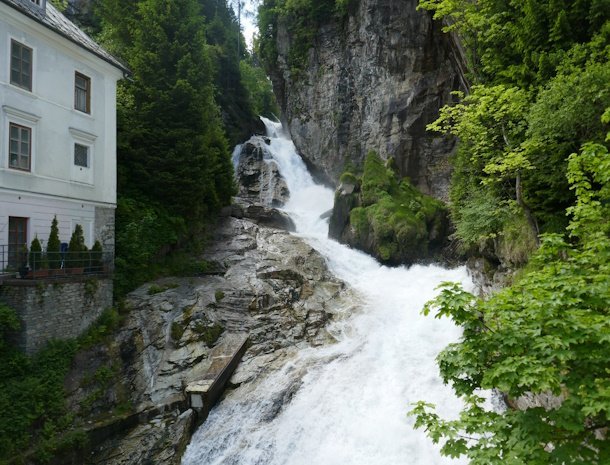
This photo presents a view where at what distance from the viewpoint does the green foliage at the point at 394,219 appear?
21.4 meters

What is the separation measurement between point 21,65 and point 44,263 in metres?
6.78

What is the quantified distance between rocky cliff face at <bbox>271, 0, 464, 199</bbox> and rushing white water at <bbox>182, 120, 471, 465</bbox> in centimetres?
1433

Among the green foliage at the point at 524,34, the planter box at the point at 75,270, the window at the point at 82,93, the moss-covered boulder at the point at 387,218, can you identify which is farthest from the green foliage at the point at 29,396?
the green foliage at the point at 524,34

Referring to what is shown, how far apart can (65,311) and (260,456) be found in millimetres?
7609

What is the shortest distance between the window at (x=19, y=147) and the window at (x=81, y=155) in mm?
1725

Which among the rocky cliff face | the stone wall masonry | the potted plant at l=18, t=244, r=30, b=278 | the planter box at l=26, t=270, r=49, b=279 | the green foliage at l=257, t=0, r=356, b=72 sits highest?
the green foliage at l=257, t=0, r=356, b=72

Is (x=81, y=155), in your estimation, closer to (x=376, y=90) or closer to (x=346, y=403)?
(x=346, y=403)

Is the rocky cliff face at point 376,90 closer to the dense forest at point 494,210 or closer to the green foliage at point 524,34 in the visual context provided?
the dense forest at point 494,210

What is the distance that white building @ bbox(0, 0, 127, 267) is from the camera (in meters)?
12.8

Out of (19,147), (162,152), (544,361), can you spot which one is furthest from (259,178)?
(544,361)

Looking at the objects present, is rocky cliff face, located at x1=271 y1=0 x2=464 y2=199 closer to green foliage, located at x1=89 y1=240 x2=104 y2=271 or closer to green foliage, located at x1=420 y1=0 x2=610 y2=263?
green foliage, located at x1=420 y1=0 x2=610 y2=263

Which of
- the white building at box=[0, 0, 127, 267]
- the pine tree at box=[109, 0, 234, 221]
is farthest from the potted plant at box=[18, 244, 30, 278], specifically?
the pine tree at box=[109, 0, 234, 221]

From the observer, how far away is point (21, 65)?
13203mm

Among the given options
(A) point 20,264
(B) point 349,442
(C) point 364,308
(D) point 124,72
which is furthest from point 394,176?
(A) point 20,264
